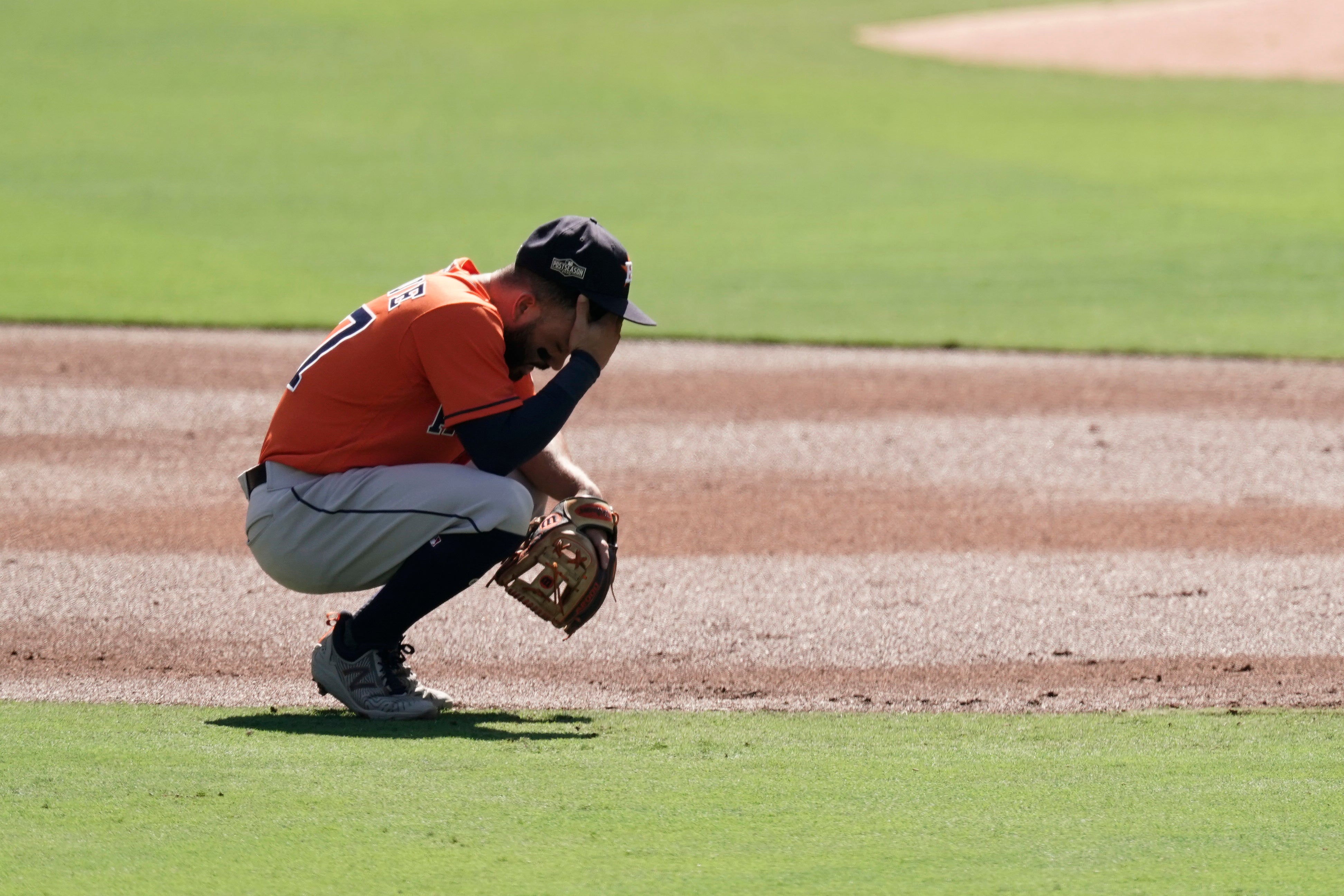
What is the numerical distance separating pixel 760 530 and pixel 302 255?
9.59 m

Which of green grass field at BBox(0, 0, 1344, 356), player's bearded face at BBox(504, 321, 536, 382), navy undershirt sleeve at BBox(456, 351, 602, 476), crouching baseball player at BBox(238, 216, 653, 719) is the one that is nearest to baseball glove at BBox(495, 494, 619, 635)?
crouching baseball player at BBox(238, 216, 653, 719)

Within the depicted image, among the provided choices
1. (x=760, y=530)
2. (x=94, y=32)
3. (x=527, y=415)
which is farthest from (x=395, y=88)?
(x=527, y=415)

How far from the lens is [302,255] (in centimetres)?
1572

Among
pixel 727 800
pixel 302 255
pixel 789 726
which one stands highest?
pixel 727 800

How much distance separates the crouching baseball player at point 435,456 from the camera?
4.29 meters

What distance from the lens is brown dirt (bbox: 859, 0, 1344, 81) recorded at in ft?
93.7

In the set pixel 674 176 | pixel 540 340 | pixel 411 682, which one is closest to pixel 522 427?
pixel 540 340

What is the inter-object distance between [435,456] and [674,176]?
624 inches

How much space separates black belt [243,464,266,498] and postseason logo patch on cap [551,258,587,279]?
3.35 ft

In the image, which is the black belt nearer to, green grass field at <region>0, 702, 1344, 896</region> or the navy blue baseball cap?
green grass field at <region>0, 702, 1344, 896</region>

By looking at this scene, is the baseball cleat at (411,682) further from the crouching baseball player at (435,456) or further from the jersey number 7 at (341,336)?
the jersey number 7 at (341,336)

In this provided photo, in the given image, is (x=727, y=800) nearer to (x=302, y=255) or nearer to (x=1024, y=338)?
(x=1024, y=338)

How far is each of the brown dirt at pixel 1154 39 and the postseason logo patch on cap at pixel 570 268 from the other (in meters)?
25.5

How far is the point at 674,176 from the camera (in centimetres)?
2011
